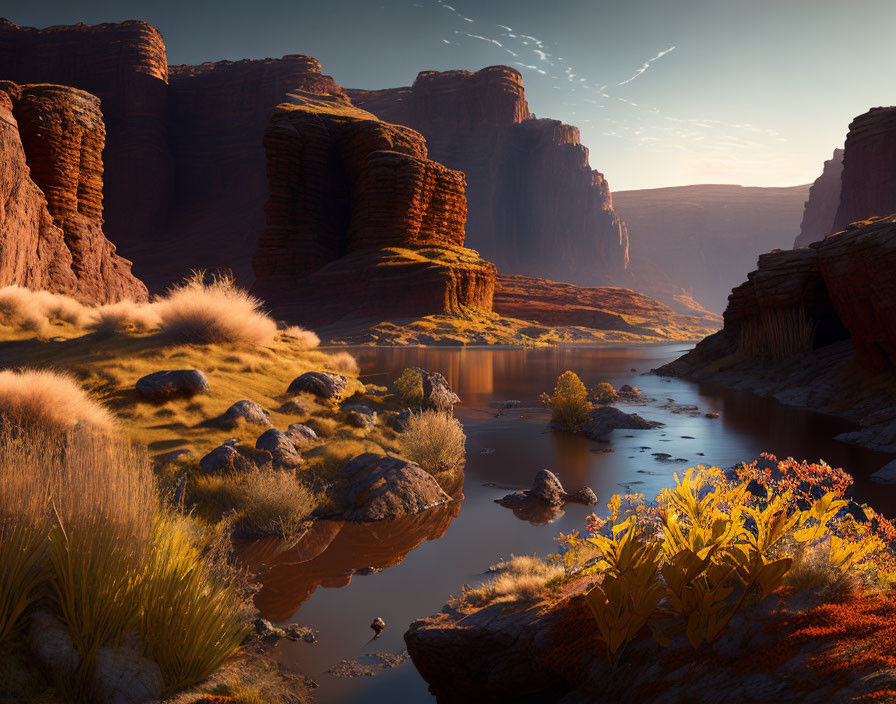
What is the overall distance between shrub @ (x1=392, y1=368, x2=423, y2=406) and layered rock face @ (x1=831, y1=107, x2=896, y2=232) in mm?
64913

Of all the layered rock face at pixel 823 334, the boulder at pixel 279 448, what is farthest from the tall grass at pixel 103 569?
the layered rock face at pixel 823 334

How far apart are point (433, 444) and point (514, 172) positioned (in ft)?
447

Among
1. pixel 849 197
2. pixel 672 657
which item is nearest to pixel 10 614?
pixel 672 657

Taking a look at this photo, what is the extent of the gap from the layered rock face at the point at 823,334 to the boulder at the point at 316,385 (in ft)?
41.3

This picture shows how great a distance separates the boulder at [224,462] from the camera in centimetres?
807

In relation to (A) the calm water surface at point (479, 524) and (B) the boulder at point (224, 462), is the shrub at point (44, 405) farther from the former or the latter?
(A) the calm water surface at point (479, 524)

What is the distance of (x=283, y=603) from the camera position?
5793mm

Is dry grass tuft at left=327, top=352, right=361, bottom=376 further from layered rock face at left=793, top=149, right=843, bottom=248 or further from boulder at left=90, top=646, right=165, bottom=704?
layered rock face at left=793, top=149, right=843, bottom=248

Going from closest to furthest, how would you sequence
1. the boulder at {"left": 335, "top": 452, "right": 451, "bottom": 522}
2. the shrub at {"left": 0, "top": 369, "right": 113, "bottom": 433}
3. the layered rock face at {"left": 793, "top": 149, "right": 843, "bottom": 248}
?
the shrub at {"left": 0, "top": 369, "right": 113, "bottom": 433}
the boulder at {"left": 335, "top": 452, "right": 451, "bottom": 522}
the layered rock face at {"left": 793, "top": 149, "right": 843, "bottom": 248}

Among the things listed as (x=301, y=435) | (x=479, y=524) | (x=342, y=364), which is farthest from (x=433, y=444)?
(x=342, y=364)

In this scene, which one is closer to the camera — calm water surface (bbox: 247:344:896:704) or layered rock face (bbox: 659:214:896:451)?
calm water surface (bbox: 247:344:896:704)

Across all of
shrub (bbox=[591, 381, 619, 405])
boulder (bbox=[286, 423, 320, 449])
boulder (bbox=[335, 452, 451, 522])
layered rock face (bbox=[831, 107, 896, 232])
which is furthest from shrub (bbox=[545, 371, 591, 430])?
layered rock face (bbox=[831, 107, 896, 232])

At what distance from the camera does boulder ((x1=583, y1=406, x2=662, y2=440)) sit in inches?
603

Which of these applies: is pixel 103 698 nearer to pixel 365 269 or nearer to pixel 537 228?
pixel 365 269
